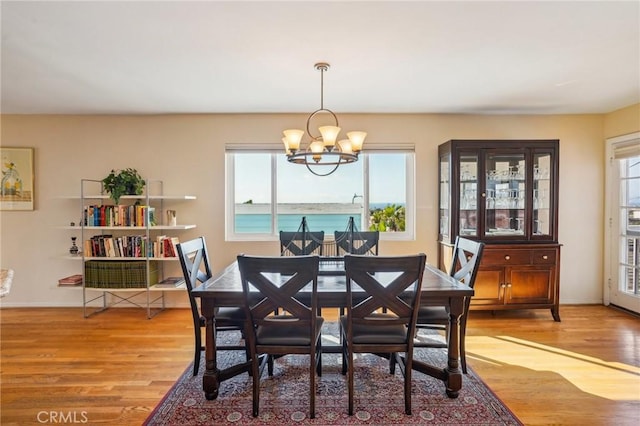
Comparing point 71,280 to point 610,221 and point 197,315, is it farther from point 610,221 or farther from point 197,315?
point 610,221

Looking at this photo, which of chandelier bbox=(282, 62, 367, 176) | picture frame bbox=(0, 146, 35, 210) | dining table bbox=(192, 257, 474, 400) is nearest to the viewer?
dining table bbox=(192, 257, 474, 400)

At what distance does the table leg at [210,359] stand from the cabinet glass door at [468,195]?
8.92 ft

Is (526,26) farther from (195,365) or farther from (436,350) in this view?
(195,365)

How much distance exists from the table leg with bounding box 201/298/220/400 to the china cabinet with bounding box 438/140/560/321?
102 inches

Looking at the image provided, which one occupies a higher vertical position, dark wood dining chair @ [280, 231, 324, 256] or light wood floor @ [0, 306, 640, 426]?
dark wood dining chair @ [280, 231, 324, 256]

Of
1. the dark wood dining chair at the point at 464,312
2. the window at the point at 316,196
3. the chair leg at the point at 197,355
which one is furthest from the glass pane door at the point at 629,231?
the chair leg at the point at 197,355

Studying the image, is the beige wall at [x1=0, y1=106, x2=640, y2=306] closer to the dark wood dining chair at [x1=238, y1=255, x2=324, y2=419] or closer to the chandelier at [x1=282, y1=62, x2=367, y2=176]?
the chandelier at [x1=282, y1=62, x2=367, y2=176]

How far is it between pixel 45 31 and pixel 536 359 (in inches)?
166

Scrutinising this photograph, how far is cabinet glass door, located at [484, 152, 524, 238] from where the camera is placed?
3.58 metres

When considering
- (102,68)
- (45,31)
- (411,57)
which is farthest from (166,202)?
(411,57)

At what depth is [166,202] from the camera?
13.1 feet

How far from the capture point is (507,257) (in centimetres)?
351

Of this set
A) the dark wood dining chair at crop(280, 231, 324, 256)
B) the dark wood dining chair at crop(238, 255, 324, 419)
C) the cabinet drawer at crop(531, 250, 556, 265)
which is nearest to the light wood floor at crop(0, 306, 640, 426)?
the cabinet drawer at crop(531, 250, 556, 265)

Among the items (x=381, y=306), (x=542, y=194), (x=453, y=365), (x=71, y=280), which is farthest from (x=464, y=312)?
(x=71, y=280)
